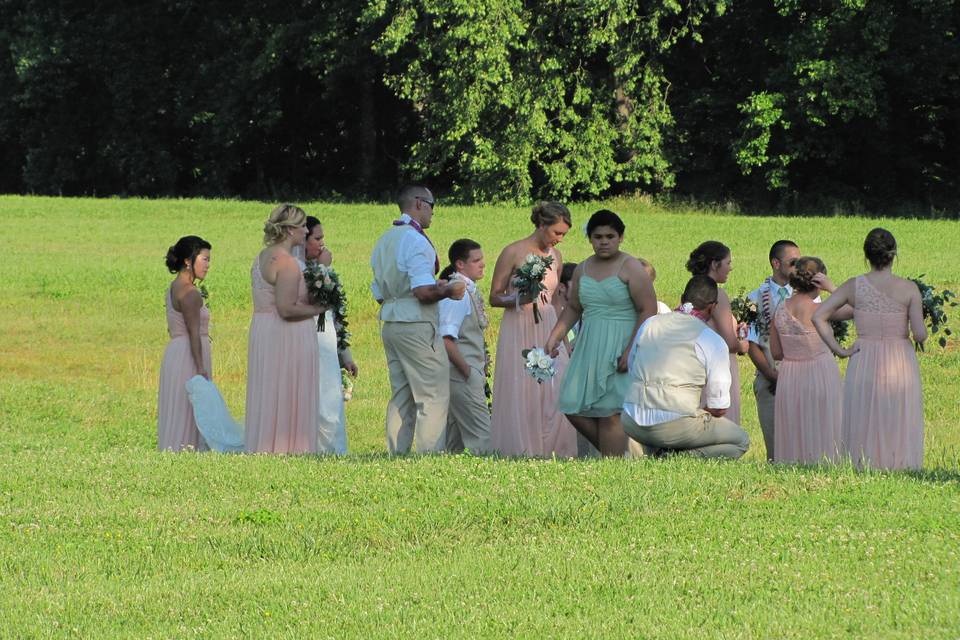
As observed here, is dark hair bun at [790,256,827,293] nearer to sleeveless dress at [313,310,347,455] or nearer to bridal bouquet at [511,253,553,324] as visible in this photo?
bridal bouquet at [511,253,553,324]

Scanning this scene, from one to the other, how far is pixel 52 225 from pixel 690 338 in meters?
33.1

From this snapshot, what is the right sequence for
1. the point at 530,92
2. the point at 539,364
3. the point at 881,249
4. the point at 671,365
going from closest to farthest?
the point at 671,365, the point at 881,249, the point at 539,364, the point at 530,92

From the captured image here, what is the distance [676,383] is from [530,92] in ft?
115

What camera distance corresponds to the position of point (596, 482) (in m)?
9.54

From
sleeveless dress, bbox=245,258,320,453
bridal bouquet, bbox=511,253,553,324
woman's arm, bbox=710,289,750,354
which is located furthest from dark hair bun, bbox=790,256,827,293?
sleeveless dress, bbox=245,258,320,453

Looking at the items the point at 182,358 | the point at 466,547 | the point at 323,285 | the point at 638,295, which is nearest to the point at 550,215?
the point at 638,295

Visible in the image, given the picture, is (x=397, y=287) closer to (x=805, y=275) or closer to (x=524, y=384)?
(x=524, y=384)

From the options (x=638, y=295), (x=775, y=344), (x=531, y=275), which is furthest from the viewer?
(x=775, y=344)

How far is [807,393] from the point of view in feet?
40.6

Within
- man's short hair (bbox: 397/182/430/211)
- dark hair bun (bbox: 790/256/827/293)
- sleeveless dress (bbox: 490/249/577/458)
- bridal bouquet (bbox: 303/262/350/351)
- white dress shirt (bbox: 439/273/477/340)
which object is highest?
man's short hair (bbox: 397/182/430/211)

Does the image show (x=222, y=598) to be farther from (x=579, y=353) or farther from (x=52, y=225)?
(x=52, y=225)

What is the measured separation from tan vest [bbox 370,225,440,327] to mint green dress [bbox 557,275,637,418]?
61.5 inches

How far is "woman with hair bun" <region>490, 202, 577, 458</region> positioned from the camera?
12641mm

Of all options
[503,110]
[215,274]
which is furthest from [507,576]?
[503,110]
